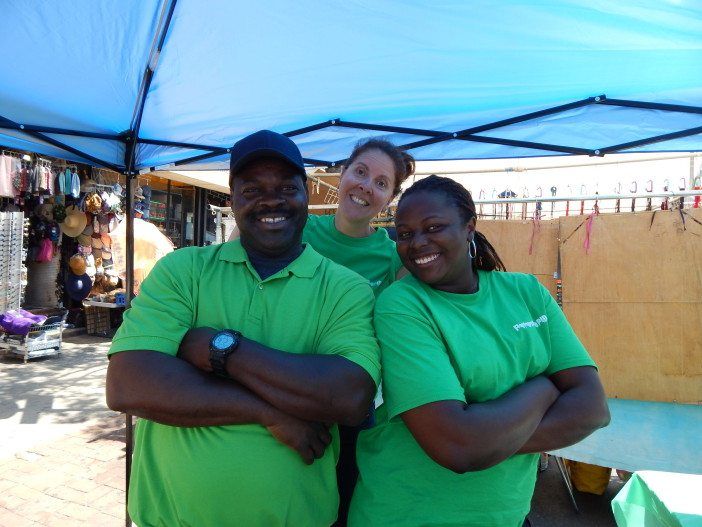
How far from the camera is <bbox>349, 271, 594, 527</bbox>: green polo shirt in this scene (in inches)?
55.6

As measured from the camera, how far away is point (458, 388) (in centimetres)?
136

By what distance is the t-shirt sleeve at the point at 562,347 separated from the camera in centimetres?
162

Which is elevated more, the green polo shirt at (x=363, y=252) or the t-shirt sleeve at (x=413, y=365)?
the green polo shirt at (x=363, y=252)

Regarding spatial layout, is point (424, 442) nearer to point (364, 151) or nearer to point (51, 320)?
point (364, 151)

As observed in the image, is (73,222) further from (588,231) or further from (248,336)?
(248,336)

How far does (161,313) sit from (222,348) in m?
0.24

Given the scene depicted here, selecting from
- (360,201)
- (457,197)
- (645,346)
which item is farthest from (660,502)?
(645,346)

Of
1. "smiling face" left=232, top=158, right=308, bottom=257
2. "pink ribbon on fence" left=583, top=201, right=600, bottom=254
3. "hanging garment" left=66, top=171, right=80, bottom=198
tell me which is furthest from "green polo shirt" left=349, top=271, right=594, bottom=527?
"hanging garment" left=66, top=171, right=80, bottom=198

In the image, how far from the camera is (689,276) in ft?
12.2

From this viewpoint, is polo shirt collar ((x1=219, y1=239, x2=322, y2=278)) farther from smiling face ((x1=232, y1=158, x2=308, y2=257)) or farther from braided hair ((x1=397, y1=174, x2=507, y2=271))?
braided hair ((x1=397, y1=174, x2=507, y2=271))

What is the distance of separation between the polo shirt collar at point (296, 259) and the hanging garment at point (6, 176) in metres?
7.14

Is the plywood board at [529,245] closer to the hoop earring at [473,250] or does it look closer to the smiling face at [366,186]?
the smiling face at [366,186]

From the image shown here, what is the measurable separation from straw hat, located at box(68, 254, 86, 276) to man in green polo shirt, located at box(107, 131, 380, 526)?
8.63 meters

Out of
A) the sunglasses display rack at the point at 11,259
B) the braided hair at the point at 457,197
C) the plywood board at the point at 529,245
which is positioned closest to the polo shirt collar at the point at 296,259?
the braided hair at the point at 457,197
